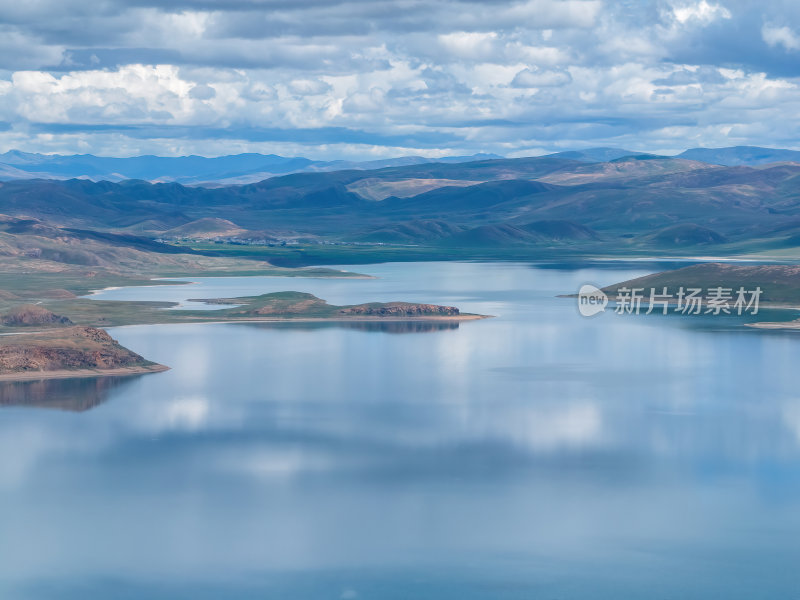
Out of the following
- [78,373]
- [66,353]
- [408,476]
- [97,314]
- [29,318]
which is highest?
[97,314]

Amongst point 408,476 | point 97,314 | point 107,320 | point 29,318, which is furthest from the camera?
point 97,314

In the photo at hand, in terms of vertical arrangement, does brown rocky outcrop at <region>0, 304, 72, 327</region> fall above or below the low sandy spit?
above

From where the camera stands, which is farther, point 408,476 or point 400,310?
point 400,310

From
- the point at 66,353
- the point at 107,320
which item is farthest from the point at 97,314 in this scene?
the point at 66,353

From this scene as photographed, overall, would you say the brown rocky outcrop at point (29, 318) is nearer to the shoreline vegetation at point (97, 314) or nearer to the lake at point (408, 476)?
the shoreline vegetation at point (97, 314)

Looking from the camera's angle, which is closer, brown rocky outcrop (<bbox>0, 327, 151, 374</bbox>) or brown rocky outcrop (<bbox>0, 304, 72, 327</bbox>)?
brown rocky outcrop (<bbox>0, 327, 151, 374</bbox>)

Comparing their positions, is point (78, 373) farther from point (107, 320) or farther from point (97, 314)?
point (97, 314)

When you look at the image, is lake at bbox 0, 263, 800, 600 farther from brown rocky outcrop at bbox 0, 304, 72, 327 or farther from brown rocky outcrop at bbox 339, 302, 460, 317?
brown rocky outcrop at bbox 339, 302, 460, 317

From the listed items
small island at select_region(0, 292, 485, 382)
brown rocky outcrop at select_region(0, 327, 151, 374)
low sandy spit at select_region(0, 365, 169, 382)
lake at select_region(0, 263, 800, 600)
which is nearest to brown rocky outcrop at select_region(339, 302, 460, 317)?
small island at select_region(0, 292, 485, 382)
